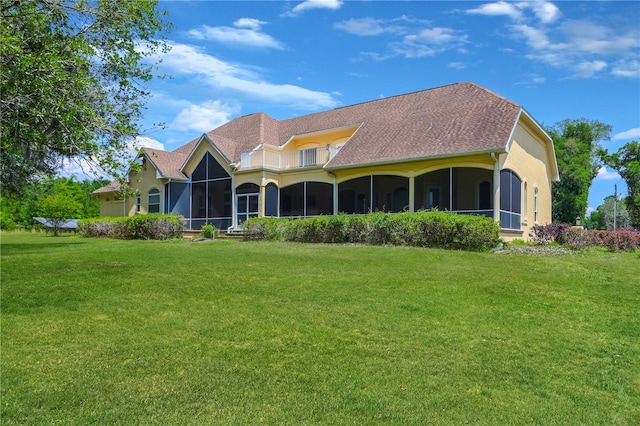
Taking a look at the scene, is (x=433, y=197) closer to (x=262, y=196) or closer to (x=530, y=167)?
(x=530, y=167)

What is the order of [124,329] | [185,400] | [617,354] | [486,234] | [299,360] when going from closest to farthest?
[185,400] → [299,360] → [617,354] → [124,329] → [486,234]

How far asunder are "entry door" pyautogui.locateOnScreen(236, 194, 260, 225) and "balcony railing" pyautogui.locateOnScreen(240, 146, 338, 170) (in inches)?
65.7

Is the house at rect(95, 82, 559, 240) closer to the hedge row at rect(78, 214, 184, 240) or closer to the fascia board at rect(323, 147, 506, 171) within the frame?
the fascia board at rect(323, 147, 506, 171)

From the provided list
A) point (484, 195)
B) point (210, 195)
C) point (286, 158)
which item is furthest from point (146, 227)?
point (484, 195)

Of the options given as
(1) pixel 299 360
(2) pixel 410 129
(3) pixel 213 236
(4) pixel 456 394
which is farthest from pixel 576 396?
(3) pixel 213 236

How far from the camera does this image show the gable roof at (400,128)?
1855 centimetres

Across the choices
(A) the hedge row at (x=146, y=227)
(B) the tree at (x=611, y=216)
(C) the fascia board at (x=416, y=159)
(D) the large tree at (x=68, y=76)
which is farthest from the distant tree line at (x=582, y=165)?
(D) the large tree at (x=68, y=76)

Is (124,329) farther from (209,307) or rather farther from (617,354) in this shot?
(617,354)

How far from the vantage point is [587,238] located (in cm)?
1703

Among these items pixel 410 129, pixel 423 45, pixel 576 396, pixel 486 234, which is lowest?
pixel 576 396

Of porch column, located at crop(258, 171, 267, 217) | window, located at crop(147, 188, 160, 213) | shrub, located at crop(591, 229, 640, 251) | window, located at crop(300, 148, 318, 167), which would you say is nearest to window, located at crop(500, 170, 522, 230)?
shrub, located at crop(591, 229, 640, 251)

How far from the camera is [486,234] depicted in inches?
552

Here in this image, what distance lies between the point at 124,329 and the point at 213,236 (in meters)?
18.5

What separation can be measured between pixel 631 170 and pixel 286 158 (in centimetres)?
2949
